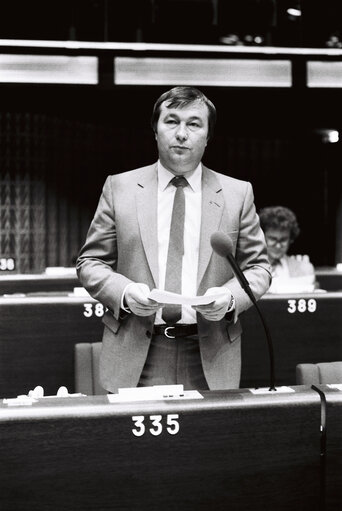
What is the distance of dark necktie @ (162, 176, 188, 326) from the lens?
1802 mm

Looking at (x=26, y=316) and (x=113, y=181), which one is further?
(x=26, y=316)

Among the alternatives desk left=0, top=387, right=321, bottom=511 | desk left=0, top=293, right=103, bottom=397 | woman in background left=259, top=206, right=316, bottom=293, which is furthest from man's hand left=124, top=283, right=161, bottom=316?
woman in background left=259, top=206, right=316, bottom=293

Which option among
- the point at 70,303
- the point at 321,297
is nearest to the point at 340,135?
the point at 321,297

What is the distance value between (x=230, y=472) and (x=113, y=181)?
87 cm

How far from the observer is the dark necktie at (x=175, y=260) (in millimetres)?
1802

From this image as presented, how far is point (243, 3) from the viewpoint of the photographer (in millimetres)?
6199

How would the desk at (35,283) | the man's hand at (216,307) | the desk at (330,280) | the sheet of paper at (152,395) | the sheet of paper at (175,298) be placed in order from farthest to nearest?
1. the desk at (330,280)
2. the desk at (35,283)
3. the man's hand at (216,307)
4. the sheet of paper at (175,298)
5. the sheet of paper at (152,395)

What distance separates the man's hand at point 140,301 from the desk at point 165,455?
31cm

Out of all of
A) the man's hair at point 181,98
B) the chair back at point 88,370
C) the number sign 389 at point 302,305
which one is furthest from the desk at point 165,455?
the number sign 389 at point 302,305

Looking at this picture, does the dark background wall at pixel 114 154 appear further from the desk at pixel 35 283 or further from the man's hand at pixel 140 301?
the man's hand at pixel 140 301

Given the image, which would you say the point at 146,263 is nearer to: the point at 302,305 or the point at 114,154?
the point at 302,305

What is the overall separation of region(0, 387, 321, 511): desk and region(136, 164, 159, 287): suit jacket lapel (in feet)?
1.67

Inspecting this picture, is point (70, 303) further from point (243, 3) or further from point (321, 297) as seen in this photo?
point (243, 3)

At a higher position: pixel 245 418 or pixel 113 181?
pixel 113 181
